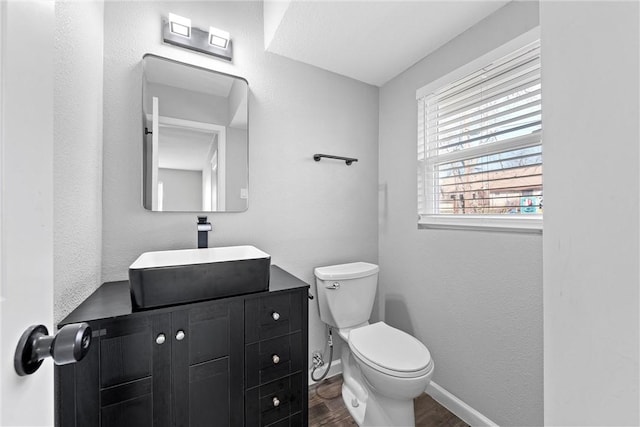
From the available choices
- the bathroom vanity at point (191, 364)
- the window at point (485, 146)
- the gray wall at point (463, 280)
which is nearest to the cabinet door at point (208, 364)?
the bathroom vanity at point (191, 364)

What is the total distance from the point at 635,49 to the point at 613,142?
89 mm

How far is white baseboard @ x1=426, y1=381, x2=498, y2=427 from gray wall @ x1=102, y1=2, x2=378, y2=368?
796 millimetres

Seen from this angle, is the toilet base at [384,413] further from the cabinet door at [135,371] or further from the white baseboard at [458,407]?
the cabinet door at [135,371]

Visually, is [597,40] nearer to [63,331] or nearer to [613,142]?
[613,142]

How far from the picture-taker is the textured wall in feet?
2.89

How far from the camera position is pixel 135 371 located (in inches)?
36.0

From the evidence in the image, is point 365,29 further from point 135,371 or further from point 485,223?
point 135,371

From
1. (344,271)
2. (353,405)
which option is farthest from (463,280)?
(353,405)

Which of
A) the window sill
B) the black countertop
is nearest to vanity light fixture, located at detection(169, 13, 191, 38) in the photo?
the black countertop

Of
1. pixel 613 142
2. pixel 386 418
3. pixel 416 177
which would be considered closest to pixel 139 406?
pixel 386 418

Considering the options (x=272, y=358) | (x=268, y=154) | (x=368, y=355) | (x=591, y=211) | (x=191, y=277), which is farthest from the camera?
(x=268, y=154)

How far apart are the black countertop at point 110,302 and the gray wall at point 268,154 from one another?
149mm

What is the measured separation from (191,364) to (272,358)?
0.33 meters

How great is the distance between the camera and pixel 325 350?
6.18ft
